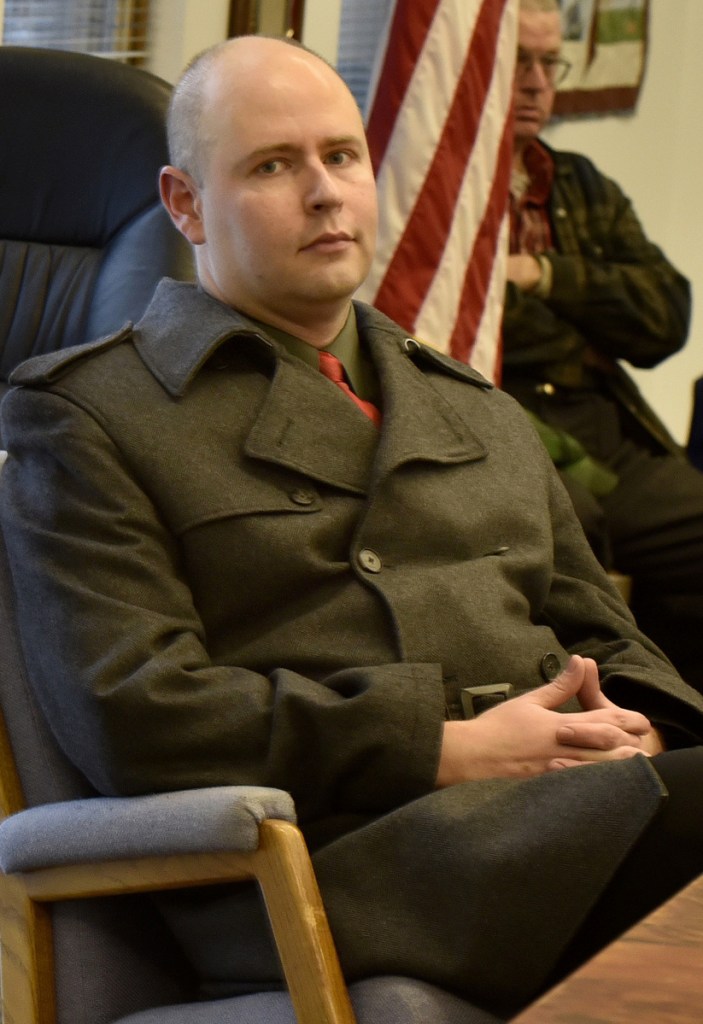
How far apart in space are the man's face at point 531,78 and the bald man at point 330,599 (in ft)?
5.60

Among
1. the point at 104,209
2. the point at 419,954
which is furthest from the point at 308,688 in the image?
the point at 104,209

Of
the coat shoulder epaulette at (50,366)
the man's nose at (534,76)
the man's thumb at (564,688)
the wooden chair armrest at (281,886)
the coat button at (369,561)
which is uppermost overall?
the coat shoulder epaulette at (50,366)

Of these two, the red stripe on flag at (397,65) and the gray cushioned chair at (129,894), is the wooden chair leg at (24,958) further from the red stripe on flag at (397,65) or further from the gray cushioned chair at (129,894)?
the red stripe on flag at (397,65)

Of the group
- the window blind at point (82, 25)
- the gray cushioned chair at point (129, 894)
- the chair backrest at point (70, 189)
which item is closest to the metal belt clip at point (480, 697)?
the gray cushioned chair at point (129, 894)

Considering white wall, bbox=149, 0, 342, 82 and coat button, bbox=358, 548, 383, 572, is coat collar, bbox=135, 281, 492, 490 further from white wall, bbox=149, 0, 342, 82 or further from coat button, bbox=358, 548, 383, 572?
white wall, bbox=149, 0, 342, 82

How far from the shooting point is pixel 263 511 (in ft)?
4.49

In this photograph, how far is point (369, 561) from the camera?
139cm

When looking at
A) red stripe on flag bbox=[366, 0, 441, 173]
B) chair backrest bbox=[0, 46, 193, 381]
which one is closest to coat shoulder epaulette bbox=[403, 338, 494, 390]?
chair backrest bbox=[0, 46, 193, 381]

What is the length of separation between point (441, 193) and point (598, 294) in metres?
0.48

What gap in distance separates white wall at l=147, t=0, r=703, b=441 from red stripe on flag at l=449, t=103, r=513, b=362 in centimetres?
125

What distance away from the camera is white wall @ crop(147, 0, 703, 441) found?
436 cm

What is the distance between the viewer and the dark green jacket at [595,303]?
3078 mm

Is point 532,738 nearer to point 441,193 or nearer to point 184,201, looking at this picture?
point 184,201

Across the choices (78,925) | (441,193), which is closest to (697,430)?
(441,193)
